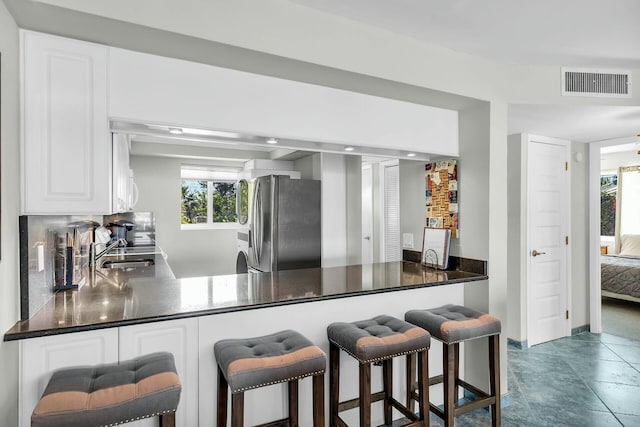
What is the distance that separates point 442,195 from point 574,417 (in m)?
1.77

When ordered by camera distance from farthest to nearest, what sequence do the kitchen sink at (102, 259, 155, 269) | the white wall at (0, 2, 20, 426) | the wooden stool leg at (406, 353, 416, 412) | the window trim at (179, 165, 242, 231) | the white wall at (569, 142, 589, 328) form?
the window trim at (179, 165, 242, 231) < the white wall at (569, 142, 589, 328) < the kitchen sink at (102, 259, 155, 269) < the wooden stool leg at (406, 353, 416, 412) < the white wall at (0, 2, 20, 426)

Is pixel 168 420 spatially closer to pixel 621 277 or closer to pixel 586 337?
pixel 586 337

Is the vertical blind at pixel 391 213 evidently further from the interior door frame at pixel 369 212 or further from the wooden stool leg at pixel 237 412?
the wooden stool leg at pixel 237 412

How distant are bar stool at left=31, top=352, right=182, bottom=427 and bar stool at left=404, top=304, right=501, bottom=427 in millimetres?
1431

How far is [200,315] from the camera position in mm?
1656

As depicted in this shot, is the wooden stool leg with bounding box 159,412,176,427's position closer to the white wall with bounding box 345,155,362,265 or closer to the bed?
the white wall with bounding box 345,155,362,265

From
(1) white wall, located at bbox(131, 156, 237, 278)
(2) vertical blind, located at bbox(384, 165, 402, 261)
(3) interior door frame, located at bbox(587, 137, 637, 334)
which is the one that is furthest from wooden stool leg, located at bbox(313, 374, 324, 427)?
(1) white wall, located at bbox(131, 156, 237, 278)

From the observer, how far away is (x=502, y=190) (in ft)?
8.64

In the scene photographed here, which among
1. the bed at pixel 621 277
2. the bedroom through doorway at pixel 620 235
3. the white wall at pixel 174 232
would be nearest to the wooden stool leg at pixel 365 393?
the white wall at pixel 174 232

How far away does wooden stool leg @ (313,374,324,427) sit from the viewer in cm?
166

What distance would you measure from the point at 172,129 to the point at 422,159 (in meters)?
1.93

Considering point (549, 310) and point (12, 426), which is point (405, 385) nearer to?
point (12, 426)

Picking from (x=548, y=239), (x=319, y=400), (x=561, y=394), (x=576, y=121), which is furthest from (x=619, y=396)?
(x=319, y=400)

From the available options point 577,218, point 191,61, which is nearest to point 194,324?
point 191,61
